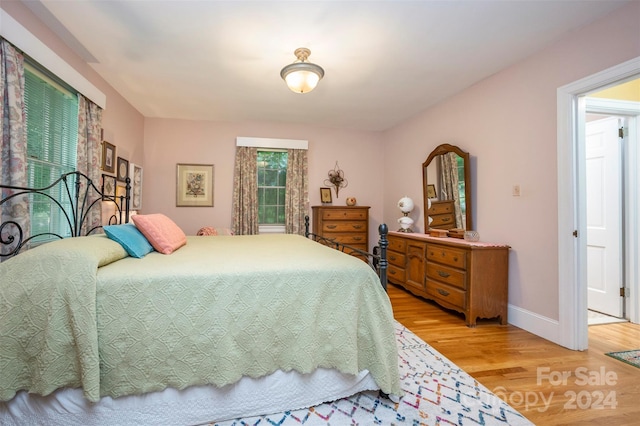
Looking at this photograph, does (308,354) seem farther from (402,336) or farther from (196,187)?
(196,187)

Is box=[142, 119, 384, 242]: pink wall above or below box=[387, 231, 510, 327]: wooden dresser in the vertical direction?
above

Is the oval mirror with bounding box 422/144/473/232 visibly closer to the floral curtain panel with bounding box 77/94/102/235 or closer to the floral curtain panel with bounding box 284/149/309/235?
the floral curtain panel with bounding box 284/149/309/235

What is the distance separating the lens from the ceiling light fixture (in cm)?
253

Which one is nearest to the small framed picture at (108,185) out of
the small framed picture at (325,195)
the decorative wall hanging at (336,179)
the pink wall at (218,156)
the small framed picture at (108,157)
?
the small framed picture at (108,157)

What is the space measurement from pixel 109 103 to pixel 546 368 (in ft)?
16.4

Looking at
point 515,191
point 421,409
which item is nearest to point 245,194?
point 515,191

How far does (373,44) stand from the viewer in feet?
8.43

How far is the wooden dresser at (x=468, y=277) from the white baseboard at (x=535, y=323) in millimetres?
81

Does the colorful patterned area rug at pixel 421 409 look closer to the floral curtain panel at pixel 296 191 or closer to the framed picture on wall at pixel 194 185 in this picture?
the floral curtain panel at pixel 296 191

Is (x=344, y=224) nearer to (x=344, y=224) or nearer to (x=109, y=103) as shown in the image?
(x=344, y=224)

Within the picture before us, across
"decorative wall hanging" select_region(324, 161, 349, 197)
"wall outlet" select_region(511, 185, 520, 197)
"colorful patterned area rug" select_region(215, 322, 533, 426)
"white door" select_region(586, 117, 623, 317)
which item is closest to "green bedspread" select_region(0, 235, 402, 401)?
"colorful patterned area rug" select_region(215, 322, 533, 426)

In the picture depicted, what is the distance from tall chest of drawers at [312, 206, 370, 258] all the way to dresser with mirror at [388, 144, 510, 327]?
628mm

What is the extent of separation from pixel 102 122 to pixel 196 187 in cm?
165

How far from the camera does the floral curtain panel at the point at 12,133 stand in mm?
1928
